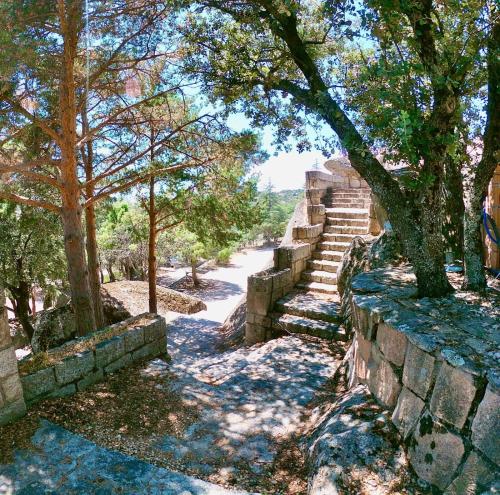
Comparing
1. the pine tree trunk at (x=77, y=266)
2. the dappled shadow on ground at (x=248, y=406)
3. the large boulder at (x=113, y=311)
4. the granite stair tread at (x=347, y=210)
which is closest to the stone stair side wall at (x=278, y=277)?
the granite stair tread at (x=347, y=210)

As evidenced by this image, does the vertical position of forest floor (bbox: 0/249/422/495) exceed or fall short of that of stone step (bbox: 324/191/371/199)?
it falls short

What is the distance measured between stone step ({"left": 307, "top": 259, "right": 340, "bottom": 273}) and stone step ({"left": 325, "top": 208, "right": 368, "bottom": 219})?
1866 millimetres

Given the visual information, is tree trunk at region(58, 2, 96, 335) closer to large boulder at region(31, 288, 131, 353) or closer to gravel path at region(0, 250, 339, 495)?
gravel path at region(0, 250, 339, 495)

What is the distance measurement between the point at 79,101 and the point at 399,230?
7.04 m

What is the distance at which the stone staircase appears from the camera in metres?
7.26

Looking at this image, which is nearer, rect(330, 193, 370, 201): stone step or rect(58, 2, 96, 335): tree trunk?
rect(58, 2, 96, 335): tree trunk

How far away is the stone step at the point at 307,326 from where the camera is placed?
6.88 m

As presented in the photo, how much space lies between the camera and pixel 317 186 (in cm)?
1173

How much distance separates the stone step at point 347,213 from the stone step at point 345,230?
42 centimetres

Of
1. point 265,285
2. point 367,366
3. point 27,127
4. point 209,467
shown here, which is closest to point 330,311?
point 265,285

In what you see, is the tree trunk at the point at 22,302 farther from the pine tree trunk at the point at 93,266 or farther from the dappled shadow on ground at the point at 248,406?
the dappled shadow on ground at the point at 248,406

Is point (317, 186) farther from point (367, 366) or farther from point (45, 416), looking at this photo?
point (45, 416)

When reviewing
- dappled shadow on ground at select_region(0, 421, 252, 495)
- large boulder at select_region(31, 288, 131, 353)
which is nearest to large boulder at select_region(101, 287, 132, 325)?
large boulder at select_region(31, 288, 131, 353)

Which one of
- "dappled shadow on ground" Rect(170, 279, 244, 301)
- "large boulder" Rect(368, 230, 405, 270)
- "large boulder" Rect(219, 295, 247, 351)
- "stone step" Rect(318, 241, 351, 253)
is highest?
"large boulder" Rect(368, 230, 405, 270)
